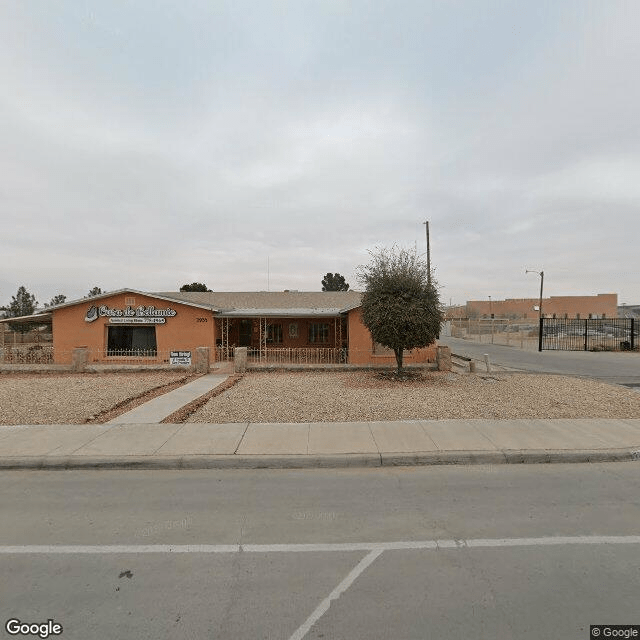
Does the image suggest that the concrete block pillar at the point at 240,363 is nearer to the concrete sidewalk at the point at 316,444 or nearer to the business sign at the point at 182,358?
the business sign at the point at 182,358

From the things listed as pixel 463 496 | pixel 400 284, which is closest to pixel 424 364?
pixel 400 284

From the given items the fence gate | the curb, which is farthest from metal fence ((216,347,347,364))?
the fence gate

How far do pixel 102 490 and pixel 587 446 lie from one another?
7.34 metres

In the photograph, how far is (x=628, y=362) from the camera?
61.4 ft

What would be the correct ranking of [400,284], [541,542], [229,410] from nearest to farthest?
1. [541,542]
2. [229,410]
3. [400,284]

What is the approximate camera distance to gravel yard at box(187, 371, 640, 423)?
26.3 feet

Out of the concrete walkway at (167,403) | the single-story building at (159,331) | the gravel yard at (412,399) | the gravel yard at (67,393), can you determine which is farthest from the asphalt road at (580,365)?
the gravel yard at (67,393)

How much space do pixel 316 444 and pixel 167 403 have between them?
15.9 feet

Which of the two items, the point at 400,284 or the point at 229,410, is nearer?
the point at 229,410

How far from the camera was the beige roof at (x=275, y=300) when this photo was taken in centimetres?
1995

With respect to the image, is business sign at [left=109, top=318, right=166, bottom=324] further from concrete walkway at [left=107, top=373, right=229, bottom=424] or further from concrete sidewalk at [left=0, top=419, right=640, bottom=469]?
concrete sidewalk at [left=0, top=419, right=640, bottom=469]

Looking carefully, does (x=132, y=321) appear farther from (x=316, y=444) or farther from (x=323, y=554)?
(x=323, y=554)

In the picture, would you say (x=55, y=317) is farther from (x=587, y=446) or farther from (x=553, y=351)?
(x=553, y=351)

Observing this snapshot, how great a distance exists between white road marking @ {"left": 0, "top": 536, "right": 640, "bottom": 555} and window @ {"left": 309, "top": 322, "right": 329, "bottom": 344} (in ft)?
58.9
